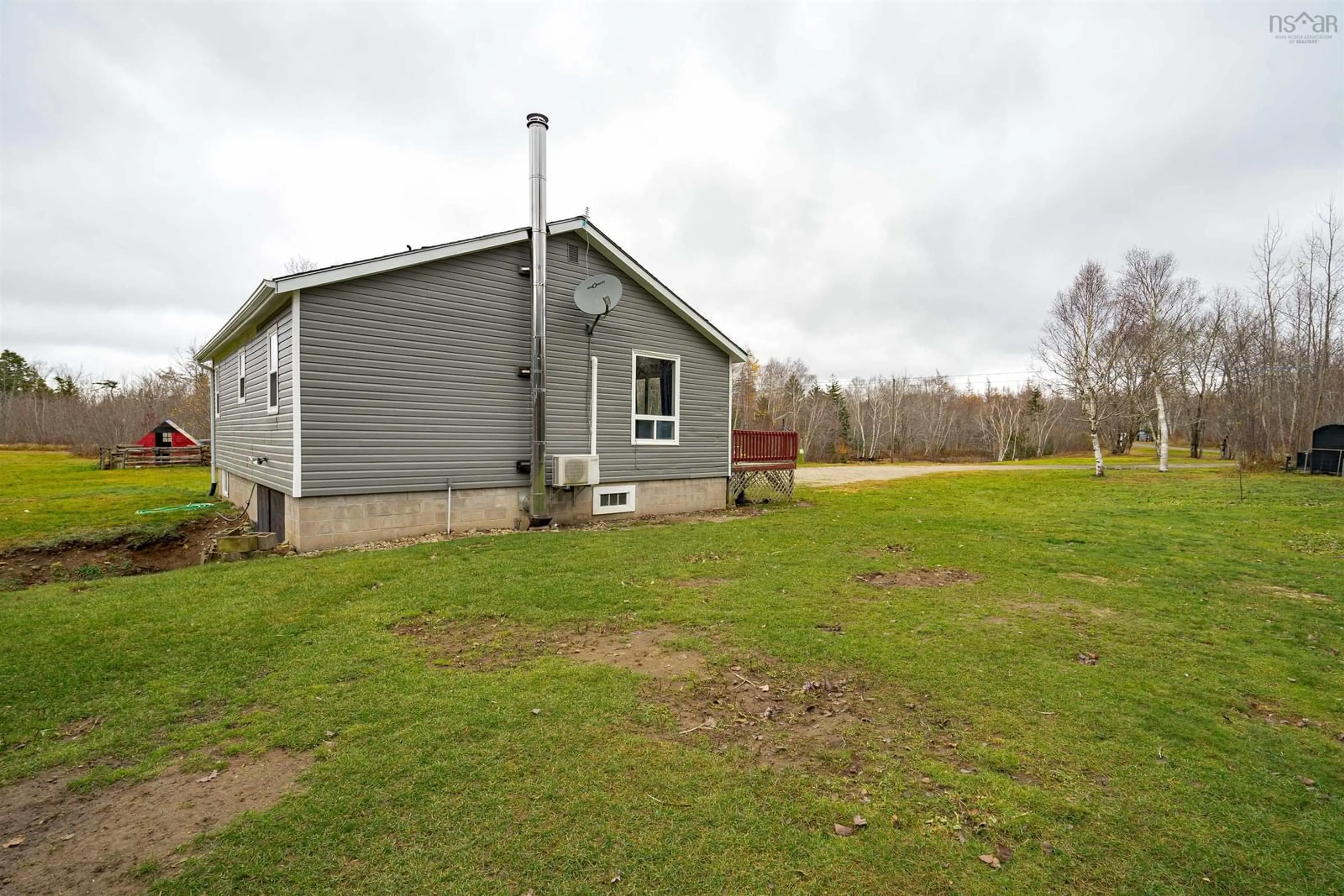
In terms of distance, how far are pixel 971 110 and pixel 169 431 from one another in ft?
120

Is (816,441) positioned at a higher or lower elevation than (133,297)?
lower

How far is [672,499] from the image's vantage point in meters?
12.3

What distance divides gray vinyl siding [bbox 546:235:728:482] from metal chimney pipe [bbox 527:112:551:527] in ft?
1.46

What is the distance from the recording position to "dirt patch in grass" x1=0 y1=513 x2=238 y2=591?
7.13 meters

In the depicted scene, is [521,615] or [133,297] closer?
[521,615]

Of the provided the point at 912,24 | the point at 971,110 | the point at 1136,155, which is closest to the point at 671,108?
the point at 912,24

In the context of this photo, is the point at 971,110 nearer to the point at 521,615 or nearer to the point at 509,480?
the point at 509,480

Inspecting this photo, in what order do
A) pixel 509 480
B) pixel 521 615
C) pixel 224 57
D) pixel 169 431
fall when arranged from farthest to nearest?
pixel 169 431 < pixel 224 57 < pixel 509 480 < pixel 521 615

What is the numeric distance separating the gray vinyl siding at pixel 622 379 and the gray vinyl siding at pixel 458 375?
0.03m

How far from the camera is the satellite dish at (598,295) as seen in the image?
405 inches

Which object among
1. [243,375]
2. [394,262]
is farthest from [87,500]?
[394,262]

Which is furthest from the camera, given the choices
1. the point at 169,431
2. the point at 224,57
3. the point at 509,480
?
the point at 169,431

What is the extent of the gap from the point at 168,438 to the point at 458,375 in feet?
90.9

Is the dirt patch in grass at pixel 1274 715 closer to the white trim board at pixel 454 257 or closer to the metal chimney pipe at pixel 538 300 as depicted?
the metal chimney pipe at pixel 538 300
